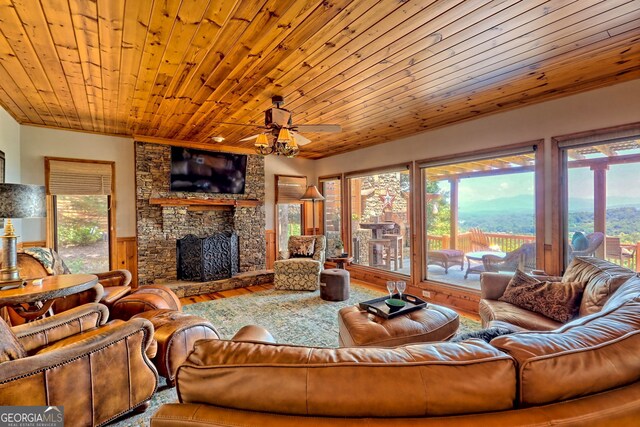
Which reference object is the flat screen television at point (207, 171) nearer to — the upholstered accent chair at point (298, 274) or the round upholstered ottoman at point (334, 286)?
the upholstered accent chair at point (298, 274)

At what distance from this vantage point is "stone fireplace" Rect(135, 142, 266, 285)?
4.67m

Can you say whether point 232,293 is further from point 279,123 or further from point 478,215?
point 478,215

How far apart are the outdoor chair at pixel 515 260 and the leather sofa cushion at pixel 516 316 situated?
1276 mm

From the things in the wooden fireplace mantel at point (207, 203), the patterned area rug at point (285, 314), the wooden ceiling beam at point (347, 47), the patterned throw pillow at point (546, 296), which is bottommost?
the patterned area rug at point (285, 314)

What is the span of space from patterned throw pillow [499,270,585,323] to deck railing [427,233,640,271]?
1118 millimetres

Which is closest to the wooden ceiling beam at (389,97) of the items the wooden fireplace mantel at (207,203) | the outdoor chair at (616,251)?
the outdoor chair at (616,251)

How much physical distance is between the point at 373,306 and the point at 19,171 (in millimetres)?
4892

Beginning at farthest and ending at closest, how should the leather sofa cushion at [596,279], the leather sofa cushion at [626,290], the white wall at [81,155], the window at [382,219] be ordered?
the window at [382,219] → the white wall at [81,155] → the leather sofa cushion at [596,279] → the leather sofa cushion at [626,290]

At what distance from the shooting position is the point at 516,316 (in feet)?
7.59

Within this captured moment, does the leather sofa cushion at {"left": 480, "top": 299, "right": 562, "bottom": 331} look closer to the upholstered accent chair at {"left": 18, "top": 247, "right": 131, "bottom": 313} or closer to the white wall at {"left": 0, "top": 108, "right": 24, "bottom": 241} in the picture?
the upholstered accent chair at {"left": 18, "top": 247, "right": 131, "bottom": 313}

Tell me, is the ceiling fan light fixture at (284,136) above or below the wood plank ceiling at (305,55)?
below

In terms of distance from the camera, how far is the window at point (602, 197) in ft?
9.27

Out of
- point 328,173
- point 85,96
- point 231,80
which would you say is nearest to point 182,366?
point 231,80

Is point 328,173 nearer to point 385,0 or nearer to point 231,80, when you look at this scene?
point 231,80
